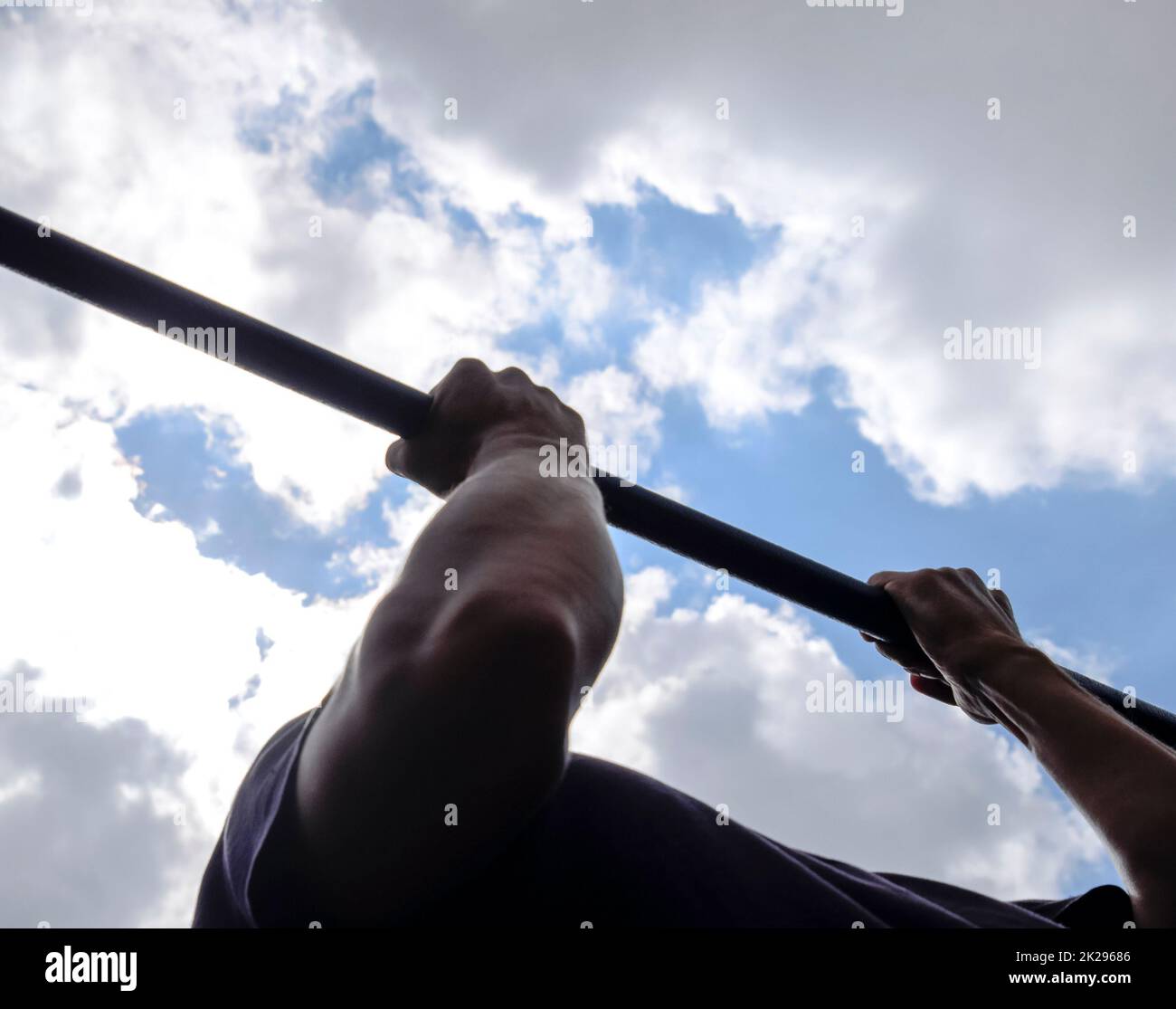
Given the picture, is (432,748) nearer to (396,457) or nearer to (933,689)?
(396,457)

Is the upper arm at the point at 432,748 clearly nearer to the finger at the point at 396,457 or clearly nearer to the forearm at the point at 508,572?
the forearm at the point at 508,572

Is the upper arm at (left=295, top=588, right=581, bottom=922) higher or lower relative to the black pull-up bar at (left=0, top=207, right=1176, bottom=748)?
lower

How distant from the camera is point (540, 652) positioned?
0.76 metres

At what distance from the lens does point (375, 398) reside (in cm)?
135

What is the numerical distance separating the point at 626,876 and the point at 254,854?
0.50 m

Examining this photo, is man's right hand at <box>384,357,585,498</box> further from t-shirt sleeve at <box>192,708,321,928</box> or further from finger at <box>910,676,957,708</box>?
finger at <box>910,676,957,708</box>

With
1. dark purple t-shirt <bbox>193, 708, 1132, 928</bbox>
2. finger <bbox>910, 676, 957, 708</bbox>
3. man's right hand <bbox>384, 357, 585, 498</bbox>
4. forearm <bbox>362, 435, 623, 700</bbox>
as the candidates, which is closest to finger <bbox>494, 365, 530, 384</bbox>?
man's right hand <bbox>384, 357, 585, 498</bbox>

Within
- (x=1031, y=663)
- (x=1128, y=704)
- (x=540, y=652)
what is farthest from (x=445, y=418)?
(x=1128, y=704)

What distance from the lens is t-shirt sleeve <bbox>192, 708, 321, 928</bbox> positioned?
86 centimetres

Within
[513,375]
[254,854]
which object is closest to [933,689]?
[513,375]

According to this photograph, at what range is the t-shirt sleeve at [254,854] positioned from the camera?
856mm

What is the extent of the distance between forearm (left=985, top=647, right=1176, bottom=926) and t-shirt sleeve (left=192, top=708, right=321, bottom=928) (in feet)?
3.23

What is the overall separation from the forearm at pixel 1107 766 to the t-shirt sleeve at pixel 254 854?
985 millimetres
